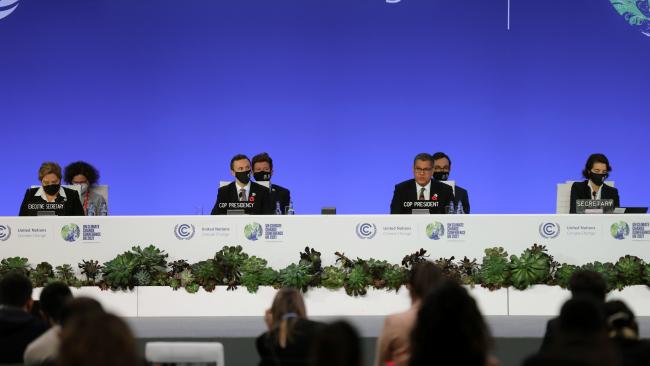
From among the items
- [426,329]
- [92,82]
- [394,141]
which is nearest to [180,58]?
[92,82]

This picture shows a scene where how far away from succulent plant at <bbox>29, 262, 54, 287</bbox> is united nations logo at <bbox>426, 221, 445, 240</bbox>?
2517 mm

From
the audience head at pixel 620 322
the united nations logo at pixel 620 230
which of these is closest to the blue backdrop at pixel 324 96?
the united nations logo at pixel 620 230

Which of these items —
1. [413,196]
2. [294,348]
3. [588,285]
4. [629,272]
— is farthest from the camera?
[413,196]

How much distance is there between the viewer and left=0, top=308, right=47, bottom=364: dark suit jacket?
3857mm

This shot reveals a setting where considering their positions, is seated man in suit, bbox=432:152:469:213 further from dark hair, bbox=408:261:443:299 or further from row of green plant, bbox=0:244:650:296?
dark hair, bbox=408:261:443:299

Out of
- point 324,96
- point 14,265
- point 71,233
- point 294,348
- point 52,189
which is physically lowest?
point 294,348

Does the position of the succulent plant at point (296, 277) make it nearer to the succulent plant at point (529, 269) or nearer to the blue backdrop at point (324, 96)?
the succulent plant at point (529, 269)

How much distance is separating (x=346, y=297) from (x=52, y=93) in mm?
5460

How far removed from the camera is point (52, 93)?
33.5ft

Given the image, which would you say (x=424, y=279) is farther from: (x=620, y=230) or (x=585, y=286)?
(x=620, y=230)

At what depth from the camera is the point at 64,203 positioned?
6785mm

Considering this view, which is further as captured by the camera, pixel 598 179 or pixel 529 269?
pixel 598 179

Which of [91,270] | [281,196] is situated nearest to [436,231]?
[281,196]

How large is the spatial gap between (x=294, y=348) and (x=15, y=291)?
4.34ft
